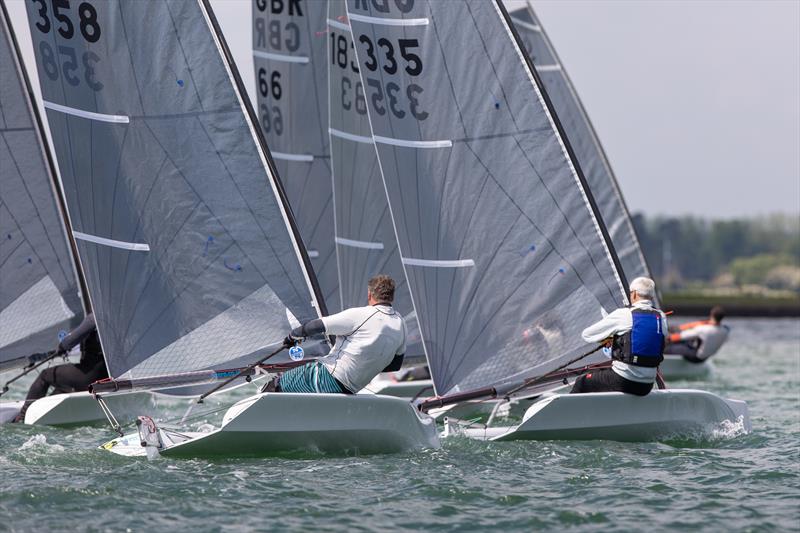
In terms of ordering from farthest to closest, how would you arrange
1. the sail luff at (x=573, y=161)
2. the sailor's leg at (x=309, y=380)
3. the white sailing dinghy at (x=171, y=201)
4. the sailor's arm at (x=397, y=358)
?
the sail luff at (x=573, y=161)
the white sailing dinghy at (x=171, y=201)
the sailor's arm at (x=397, y=358)
the sailor's leg at (x=309, y=380)

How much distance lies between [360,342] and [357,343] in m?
0.03

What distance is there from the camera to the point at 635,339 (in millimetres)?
10352

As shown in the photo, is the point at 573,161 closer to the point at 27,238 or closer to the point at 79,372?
the point at 79,372

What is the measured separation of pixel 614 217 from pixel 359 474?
1288 cm

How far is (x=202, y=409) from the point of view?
1565cm

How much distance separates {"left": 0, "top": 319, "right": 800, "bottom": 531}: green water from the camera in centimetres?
764

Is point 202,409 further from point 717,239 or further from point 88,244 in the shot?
point 717,239

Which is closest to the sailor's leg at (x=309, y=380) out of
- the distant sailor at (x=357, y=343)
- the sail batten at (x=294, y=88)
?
the distant sailor at (x=357, y=343)

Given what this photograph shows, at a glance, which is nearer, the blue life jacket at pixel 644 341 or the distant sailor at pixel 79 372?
the blue life jacket at pixel 644 341

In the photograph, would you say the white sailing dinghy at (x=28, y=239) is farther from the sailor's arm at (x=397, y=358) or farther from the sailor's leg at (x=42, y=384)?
the sailor's arm at (x=397, y=358)

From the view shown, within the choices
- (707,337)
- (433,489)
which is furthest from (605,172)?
(433,489)

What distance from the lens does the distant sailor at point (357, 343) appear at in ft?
31.8

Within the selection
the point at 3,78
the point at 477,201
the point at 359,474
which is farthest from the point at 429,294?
the point at 3,78

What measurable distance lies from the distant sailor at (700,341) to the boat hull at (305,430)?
11582 millimetres
